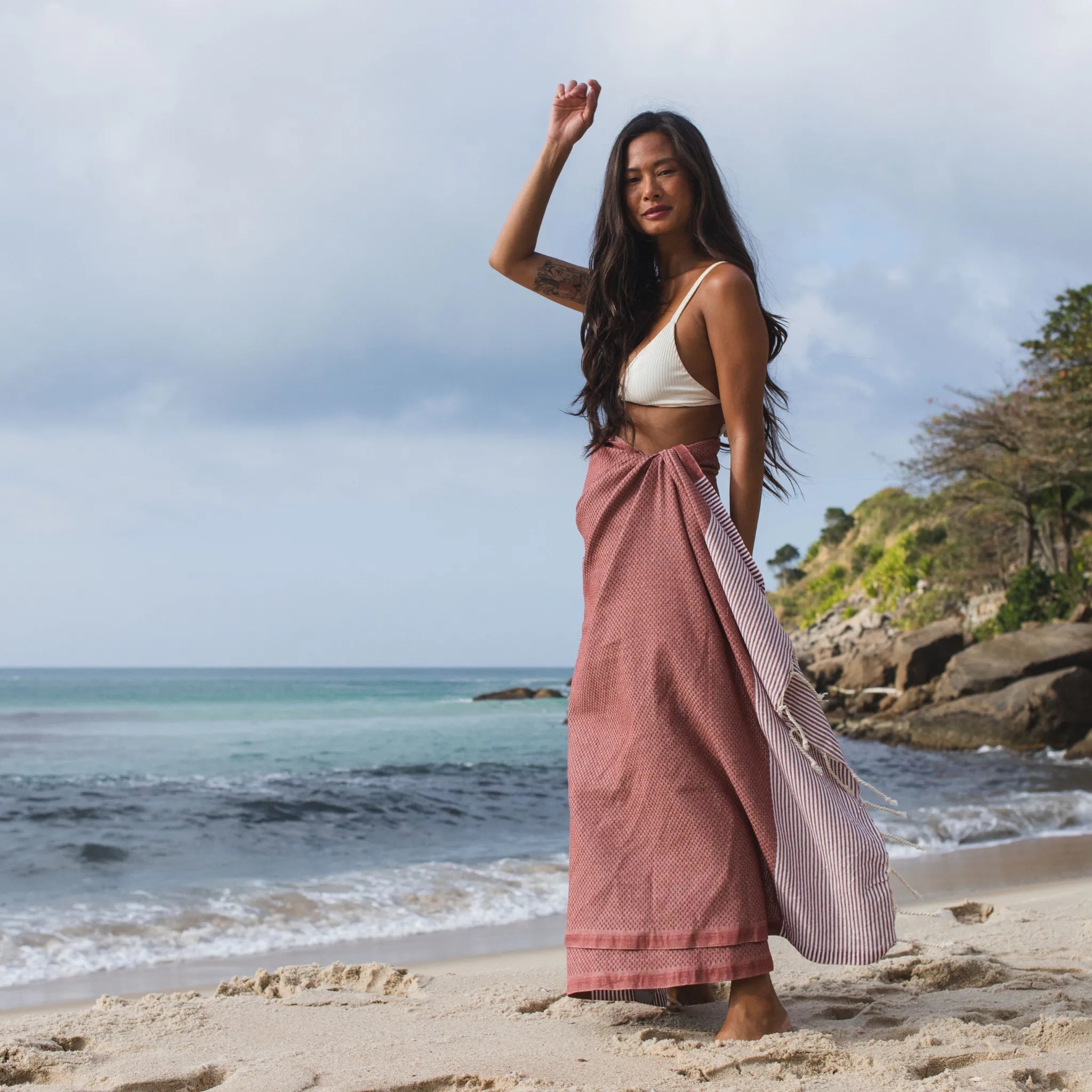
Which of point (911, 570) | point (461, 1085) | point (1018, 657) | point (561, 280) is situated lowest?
point (461, 1085)

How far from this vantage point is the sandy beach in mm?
2209

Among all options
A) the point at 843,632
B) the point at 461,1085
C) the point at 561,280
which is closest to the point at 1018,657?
the point at 843,632

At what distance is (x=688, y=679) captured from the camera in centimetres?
245

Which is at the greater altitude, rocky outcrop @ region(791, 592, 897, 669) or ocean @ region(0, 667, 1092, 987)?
rocky outcrop @ region(791, 592, 897, 669)

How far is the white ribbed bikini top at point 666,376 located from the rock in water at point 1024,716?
48.7 ft

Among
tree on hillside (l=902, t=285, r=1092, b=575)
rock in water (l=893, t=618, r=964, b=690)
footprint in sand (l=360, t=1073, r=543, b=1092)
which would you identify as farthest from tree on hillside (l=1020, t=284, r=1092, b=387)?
footprint in sand (l=360, t=1073, r=543, b=1092)

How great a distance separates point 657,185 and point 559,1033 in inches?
79.1

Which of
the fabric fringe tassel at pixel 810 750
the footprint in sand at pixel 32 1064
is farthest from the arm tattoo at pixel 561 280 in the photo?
the footprint in sand at pixel 32 1064

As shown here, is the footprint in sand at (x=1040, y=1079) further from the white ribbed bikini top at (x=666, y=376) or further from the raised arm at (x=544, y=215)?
the raised arm at (x=544, y=215)

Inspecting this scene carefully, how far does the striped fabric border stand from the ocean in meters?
2.95

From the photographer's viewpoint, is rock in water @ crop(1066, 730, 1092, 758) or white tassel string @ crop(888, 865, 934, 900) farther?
rock in water @ crop(1066, 730, 1092, 758)

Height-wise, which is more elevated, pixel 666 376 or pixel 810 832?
pixel 666 376

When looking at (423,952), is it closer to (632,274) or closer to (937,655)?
(632,274)

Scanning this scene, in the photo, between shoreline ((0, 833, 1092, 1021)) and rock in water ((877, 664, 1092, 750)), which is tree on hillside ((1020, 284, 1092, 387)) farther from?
shoreline ((0, 833, 1092, 1021))
